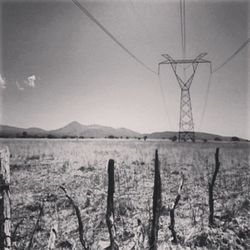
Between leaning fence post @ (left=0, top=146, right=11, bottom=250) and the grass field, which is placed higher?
leaning fence post @ (left=0, top=146, right=11, bottom=250)

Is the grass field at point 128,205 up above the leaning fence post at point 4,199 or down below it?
below

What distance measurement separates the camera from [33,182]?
26.1 feet

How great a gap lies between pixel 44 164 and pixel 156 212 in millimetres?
8378

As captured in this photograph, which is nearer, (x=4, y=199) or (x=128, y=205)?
(x=4, y=199)

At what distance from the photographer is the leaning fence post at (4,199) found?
3277mm

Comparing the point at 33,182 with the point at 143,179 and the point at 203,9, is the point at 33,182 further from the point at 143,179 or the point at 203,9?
the point at 203,9

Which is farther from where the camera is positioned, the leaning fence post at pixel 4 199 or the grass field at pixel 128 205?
the grass field at pixel 128 205

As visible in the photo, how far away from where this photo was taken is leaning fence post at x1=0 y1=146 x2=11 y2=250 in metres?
3.28

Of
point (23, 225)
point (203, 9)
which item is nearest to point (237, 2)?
point (203, 9)

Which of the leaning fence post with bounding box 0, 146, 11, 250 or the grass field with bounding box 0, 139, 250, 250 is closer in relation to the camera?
the leaning fence post with bounding box 0, 146, 11, 250

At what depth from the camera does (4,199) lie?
3.37 meters

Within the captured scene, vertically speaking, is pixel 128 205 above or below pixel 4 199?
below

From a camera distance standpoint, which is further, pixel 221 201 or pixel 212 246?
pixel 221 201

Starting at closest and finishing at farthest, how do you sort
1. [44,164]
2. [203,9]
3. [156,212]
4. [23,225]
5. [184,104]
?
[156,212] < [23,225] < [203,9] < [184,104] < [44,164]
